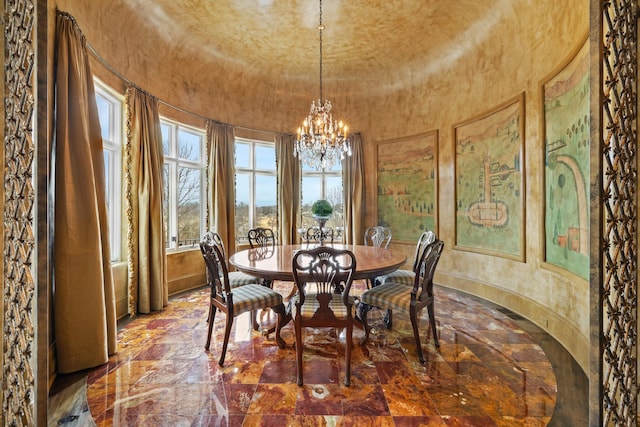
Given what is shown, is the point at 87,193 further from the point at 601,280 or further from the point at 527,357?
the point at 527,357

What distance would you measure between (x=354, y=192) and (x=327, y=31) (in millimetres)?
2760

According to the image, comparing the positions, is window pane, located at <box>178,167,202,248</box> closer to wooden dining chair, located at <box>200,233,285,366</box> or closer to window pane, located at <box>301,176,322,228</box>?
window pane, located at <box>301,176,322,228</box>

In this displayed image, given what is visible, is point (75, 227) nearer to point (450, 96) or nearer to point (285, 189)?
point (285, 189)

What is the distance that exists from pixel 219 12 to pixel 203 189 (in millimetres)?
2573

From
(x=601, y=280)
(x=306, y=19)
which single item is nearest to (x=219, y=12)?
(x=306, y=19)

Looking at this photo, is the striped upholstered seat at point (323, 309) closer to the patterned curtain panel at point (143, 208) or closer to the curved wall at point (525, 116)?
the curved wall at point (525, 116)

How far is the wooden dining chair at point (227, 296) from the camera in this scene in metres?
2.25

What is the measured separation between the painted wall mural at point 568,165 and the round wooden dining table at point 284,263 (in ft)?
4.95

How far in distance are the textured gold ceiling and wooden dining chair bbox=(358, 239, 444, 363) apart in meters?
3.04

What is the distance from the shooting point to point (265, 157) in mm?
5512

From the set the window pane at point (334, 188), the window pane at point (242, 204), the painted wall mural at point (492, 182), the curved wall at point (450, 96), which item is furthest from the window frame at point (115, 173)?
the painted wall mural at point (492, 182)

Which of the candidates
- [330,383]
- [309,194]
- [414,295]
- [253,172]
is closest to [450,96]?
[309,194]

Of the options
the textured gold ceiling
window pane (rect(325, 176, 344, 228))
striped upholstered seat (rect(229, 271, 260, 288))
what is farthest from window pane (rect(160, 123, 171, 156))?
window pane (rect(325, 176, 344, 228))

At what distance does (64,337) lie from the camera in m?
2.16
